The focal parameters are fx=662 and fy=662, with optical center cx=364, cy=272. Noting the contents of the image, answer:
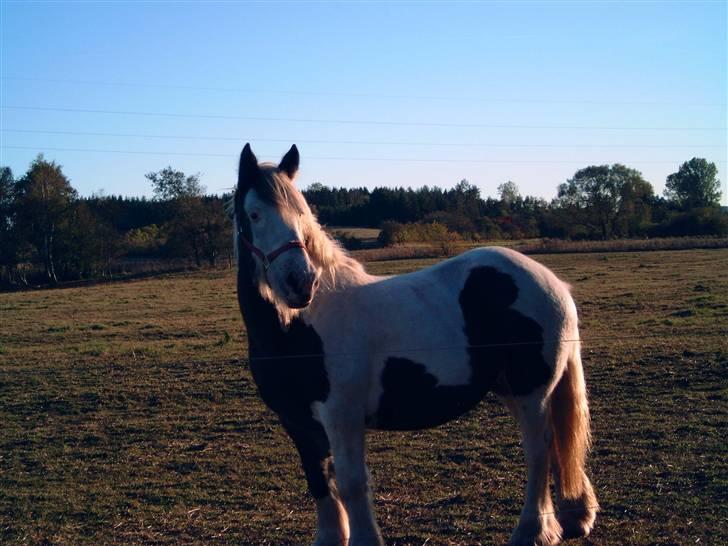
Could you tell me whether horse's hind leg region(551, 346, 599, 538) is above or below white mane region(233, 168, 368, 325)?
below

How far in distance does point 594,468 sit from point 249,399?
14.3 ft

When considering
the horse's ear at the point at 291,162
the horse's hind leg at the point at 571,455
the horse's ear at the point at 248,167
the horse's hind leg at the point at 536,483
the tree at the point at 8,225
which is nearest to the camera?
the horse's ear at the point at 248,167

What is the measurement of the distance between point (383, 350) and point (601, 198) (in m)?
28.0

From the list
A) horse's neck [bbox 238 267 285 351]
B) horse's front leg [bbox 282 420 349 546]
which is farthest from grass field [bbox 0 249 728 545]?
horse's neck [bbox 238 267 285 351]

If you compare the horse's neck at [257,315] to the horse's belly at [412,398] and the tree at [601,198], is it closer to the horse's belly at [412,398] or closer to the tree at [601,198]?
the horse's belly at [412,398]

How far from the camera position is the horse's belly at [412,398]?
3.49m

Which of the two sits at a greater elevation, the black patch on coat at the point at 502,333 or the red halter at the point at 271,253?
the red halter at the point at 271,253

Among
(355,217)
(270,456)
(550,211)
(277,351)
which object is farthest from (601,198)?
(277,351)

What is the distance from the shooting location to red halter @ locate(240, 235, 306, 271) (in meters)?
3.23

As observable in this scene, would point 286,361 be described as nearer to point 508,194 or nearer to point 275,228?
point 275,228

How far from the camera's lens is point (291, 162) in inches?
143

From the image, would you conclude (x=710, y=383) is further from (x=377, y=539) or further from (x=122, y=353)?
(x=122, y=353)

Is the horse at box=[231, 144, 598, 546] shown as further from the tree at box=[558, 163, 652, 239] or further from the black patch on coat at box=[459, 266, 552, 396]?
the tree at box=[558, 163, 652, 239]

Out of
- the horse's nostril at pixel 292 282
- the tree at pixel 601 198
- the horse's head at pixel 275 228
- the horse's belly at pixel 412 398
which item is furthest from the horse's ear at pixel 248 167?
the tree at pixel 601 198
